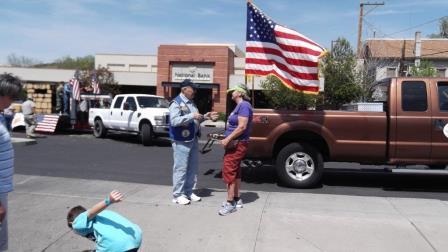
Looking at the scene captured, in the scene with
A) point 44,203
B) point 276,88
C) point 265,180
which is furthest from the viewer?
point 276,88

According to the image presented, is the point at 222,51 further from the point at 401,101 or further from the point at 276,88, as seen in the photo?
the point at 401,101

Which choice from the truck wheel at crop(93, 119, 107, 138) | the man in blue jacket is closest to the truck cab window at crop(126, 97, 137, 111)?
the truck wheel at crop(93, 119, 107, 138)

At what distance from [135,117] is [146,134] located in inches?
41.3

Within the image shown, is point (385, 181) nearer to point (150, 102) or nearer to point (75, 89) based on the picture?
point (150, 102)

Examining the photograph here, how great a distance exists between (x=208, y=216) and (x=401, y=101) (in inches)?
156

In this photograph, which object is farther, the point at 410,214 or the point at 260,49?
the point at 260,49

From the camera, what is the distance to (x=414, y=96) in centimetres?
855

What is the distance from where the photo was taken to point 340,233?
5.90 meters

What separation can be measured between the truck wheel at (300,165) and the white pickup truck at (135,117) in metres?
8.70

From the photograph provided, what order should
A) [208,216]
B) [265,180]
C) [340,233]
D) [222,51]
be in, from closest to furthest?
[340,233]
[208,216]
[265,180]
[222,51]

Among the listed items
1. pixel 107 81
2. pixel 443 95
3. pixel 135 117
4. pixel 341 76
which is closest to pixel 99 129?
pixel 135 117

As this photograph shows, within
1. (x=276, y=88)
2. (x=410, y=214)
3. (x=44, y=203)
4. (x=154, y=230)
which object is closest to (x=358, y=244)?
(x=410, y=214)

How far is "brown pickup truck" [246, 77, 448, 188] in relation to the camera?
8.43 meters

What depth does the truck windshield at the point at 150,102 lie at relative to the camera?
18.1 m
